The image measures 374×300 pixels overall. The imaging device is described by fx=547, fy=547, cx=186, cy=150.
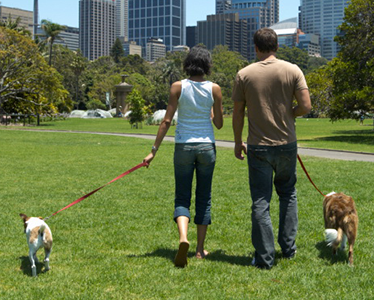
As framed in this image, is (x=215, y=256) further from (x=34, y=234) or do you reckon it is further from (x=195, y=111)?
(x=34, y=234)

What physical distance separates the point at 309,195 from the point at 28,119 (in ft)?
154

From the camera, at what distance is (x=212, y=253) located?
18.7ft

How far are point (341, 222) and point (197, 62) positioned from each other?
2048mm

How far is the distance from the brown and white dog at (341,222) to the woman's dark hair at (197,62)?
1.83m

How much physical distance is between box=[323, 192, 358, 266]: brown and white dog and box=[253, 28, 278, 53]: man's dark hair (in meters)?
1.62

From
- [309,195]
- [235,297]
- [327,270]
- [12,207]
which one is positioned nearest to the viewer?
[235,297]

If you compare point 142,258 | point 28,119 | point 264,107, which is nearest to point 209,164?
point 264,107

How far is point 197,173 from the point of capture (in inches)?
211

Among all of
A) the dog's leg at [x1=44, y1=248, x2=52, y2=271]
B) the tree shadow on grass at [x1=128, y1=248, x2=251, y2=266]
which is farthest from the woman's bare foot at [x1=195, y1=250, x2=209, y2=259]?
the dog's leg at [x1=44, y1=248, x2=52, y2=271]

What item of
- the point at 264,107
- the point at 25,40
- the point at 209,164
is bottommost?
the point at 209,164

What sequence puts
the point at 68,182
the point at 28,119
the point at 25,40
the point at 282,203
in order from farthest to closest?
the point at 28,119, the point at 25,40, the point at 68,182, the point at 282,203

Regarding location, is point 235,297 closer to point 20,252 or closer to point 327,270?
point 327,270

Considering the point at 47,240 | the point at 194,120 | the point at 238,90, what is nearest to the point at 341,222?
the point at 238,90

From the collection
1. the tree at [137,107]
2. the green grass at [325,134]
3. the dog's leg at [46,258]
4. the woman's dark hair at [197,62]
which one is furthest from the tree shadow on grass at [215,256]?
the tree at [137,107]
